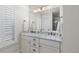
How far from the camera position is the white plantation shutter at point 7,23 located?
2.00 meters

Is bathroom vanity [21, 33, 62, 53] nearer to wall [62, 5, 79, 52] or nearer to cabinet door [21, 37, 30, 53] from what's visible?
cabinet door [21, 37, 30, 53]

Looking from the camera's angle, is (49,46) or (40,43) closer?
(49,46)

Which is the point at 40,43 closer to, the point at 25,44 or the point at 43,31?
the point at 25,44

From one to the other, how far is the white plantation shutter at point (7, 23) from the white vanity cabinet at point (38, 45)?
1.41ft

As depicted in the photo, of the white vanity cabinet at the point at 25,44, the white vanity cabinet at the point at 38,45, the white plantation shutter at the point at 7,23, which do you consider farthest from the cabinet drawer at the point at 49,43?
the white plantation shutter at the point at 7,23

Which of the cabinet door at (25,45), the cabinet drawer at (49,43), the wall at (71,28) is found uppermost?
the wall at (71,28)

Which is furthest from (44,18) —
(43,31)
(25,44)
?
(25,44)

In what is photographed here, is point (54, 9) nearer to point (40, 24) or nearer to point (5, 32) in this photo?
point (40, 24)

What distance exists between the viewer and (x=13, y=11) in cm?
235

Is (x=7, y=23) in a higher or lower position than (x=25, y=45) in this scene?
higher

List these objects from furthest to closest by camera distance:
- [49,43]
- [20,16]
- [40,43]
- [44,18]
A: [44,18]
[20,16]
[40,43]
[49,43]

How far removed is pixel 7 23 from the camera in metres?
2.16

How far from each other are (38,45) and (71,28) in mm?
1474

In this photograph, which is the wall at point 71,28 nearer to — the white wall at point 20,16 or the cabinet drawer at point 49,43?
the cabinet drawer at point 49,43
